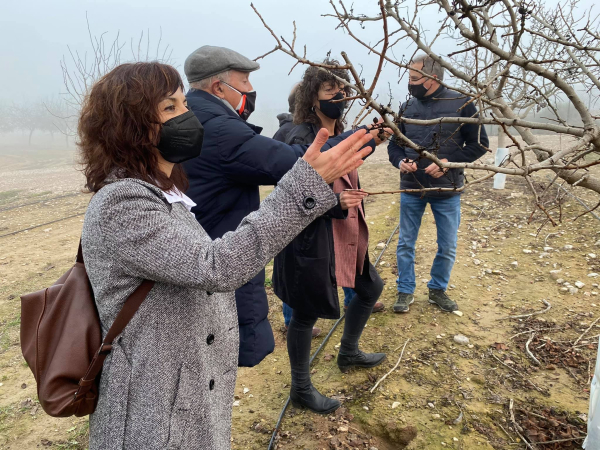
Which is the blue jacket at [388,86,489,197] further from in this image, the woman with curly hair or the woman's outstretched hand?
the woman's outstretched hand

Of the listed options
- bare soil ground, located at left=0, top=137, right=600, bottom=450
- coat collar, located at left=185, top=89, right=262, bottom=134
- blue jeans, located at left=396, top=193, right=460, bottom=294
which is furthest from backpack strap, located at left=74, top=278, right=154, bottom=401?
blue jeans, located at left=396, top=193, right=460, bottom=294

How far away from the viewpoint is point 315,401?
8.33 feet

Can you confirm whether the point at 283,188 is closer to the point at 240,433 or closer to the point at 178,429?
the point at 178,429

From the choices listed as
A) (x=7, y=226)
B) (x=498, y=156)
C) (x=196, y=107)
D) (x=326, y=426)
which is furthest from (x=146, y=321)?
(x=7, y=226)

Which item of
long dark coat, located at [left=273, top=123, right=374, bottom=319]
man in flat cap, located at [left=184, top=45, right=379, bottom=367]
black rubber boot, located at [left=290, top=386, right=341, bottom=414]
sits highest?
man in flat cap, located at [left=184, top=45, right=379, bottom=367]

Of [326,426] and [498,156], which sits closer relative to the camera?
[326,426]

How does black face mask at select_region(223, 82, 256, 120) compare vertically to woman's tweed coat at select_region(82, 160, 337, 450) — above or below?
above

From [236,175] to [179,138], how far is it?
48cm

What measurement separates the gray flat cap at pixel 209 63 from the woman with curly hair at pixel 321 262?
1.84 feet

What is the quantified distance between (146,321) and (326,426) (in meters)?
1.75

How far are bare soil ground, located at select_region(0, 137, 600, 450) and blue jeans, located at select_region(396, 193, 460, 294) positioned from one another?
0.28 metres

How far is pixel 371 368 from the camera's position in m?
2.98

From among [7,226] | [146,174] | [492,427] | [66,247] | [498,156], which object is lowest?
[7,226]

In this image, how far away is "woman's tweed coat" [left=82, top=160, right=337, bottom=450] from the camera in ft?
3.35
